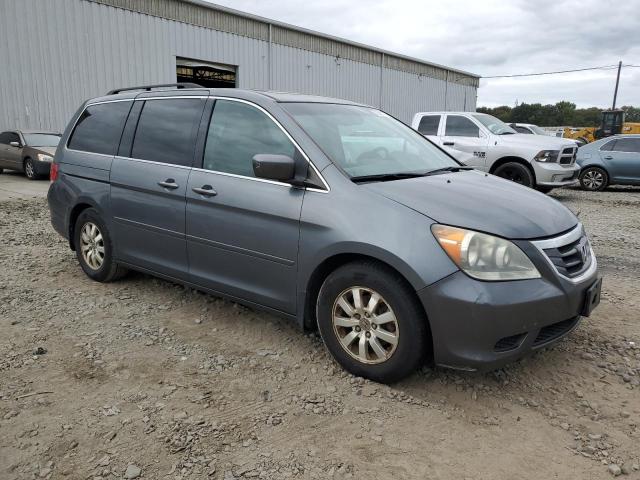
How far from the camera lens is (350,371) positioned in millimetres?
3107

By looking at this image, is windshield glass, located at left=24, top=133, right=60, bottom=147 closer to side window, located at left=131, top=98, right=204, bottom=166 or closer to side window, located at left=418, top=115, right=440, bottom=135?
side window, located at left=418, top=115, right=440, bottom=135

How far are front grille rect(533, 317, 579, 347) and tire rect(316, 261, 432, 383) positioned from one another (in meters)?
0.59

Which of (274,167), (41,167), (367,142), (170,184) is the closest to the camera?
(274,167)

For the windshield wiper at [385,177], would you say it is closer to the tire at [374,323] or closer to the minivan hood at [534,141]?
the tire at [374,323]

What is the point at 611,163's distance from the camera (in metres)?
13.0

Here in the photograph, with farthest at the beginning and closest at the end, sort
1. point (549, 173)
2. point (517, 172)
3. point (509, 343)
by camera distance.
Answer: point (517, 172) < point (549, 173) < point (509, 343)

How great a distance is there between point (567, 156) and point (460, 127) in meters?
2.26

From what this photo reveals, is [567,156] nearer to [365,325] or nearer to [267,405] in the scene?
[365,325]

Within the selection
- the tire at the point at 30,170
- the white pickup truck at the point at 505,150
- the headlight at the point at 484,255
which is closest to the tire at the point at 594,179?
the white pickup truck at the point at 505,150

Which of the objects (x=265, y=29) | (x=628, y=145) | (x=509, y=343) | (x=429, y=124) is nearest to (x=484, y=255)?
(x=509, y=343)

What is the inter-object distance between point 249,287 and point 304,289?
19.0 inches

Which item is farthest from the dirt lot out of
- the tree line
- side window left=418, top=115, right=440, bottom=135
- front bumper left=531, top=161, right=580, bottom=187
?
the tree line

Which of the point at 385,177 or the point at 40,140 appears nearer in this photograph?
the point at 385,177

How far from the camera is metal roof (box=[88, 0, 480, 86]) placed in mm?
18391
